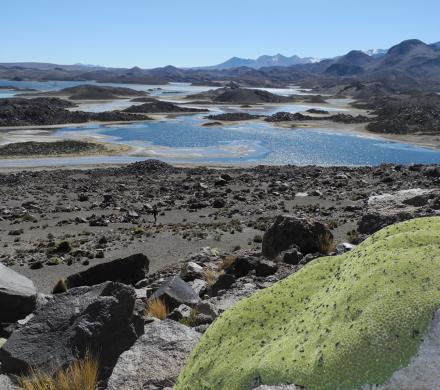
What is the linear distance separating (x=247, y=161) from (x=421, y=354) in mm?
60662

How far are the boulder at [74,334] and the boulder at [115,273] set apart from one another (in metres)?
8.29

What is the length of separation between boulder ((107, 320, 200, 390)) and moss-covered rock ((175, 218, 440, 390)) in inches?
38.1

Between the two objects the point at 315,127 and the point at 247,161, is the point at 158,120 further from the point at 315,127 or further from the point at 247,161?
the point at 247,161

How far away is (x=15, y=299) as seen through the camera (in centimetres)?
1160

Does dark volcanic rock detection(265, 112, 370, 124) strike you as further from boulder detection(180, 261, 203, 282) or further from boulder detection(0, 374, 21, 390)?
boulder detection(0, 374, 21, 390)

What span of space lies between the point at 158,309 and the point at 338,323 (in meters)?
7.07

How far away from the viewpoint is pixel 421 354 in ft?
13.6

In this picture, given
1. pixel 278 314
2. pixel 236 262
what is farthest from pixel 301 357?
pixel 236 262

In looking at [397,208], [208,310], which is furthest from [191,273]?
[397,208]

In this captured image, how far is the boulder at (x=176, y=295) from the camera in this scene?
463 inches

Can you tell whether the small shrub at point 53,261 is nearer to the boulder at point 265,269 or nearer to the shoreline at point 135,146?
the boulder at point 265,269

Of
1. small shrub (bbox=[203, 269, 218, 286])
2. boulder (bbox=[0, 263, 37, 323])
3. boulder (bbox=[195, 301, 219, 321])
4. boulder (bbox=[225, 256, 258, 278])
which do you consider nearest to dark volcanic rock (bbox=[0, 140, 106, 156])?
small shrub (bbox=[203, 269, 218, 286])

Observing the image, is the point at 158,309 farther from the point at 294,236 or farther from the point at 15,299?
the point at 294,236

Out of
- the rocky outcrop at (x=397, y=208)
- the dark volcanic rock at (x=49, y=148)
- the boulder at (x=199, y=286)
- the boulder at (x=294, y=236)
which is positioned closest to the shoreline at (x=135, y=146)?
the dark volcanic rock at (x=49, y=148)
